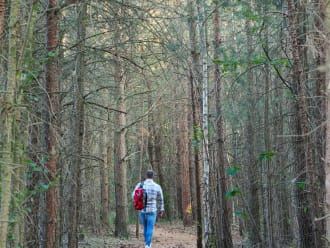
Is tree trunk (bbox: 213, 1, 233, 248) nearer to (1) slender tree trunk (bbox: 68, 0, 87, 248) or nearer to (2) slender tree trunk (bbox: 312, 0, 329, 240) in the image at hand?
(2) slender tree trunk (bbox: 312, 0, 329, 240)

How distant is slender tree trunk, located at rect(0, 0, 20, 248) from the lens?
377cm

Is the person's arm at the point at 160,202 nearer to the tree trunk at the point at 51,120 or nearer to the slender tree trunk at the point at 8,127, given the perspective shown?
the tree trunk at the point at 51,120

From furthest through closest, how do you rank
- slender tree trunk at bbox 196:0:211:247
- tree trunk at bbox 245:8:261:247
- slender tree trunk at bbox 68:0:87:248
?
tree trunk at bbox 245:8:261:247 → slender tree trunk at bbox 196:0:211:247 → slender tree trunk at bbox 68:0:87:248

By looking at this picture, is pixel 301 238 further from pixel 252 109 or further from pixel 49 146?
pixel 49 146

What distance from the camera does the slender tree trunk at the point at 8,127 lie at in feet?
12.4

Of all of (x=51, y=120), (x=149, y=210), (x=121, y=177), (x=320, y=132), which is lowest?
(x=149, y=210)

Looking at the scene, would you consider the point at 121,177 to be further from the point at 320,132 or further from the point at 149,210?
the point at 320,132

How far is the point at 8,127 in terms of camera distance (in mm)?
3863

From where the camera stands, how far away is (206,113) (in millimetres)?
10180

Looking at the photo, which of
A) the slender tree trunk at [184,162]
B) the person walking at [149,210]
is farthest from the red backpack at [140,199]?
the slender tree trunk at [184,162]

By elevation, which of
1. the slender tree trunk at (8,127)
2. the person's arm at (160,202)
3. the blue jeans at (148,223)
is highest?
the slender tree trunk at (8,127)

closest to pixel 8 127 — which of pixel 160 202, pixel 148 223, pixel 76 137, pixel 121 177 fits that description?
pixel 76 137

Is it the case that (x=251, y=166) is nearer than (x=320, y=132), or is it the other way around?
(x=320, y=132)

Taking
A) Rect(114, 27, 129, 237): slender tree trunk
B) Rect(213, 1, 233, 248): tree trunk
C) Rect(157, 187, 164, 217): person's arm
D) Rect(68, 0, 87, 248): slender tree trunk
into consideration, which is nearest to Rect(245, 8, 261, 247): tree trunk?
Rect(213, 1, 233, 248): tree trunk
